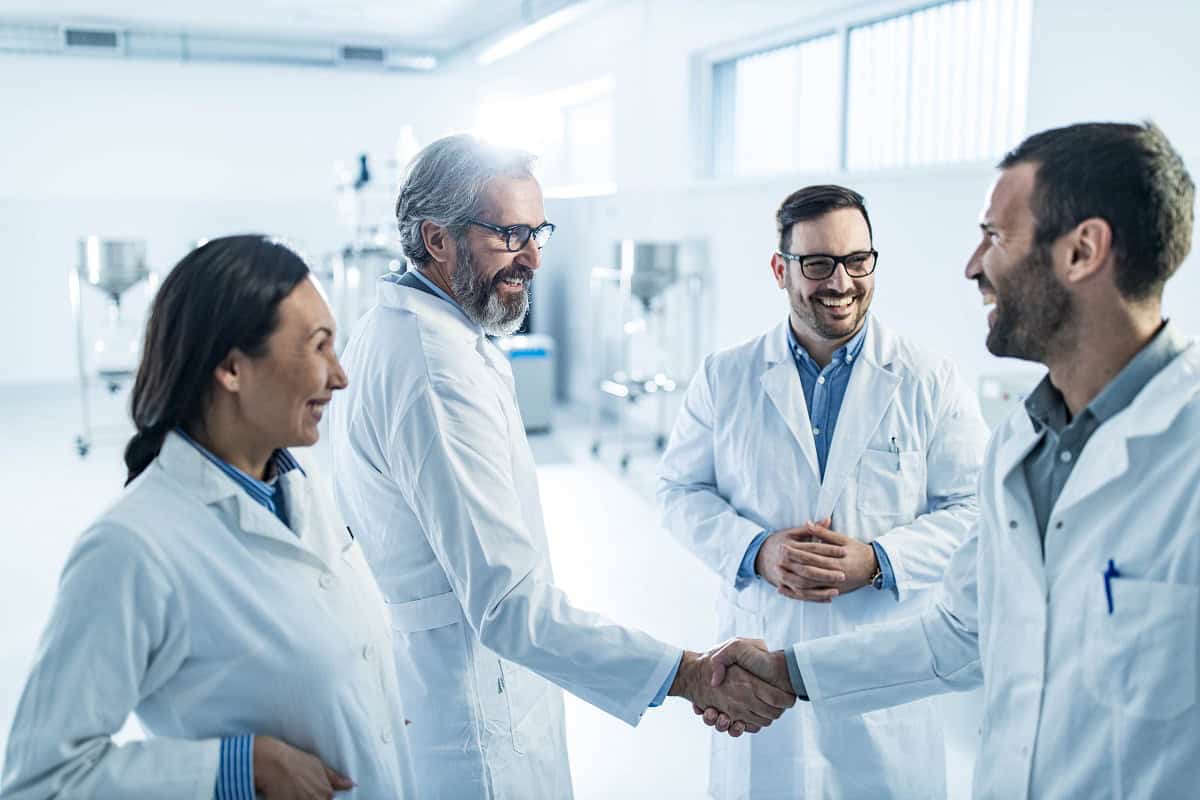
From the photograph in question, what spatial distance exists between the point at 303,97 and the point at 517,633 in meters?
7.41

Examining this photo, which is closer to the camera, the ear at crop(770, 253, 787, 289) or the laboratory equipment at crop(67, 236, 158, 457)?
the ear at crop(770, 253, 787, 289)

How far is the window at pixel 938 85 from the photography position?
3.22 metres

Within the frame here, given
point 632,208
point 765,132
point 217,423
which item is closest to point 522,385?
point 632,208

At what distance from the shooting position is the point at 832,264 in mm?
1605

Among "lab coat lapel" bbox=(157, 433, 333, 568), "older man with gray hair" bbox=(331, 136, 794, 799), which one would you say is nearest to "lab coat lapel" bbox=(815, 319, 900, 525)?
"older man with gray hair" bbox=(331, 136, 794, 799)

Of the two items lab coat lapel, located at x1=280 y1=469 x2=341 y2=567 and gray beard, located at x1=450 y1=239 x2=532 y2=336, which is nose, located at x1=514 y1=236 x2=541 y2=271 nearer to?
gray beard, located at x1=450 y1=239 x2=532 y2=336

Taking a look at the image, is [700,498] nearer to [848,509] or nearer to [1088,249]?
[848,509]

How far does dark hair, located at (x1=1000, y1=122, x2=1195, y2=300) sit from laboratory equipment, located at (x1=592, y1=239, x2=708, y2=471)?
380cm

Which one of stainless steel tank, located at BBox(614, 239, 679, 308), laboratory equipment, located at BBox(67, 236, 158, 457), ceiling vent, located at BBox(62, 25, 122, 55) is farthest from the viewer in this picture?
ceiling vent, located at BBox(62, 25, 122, 55)

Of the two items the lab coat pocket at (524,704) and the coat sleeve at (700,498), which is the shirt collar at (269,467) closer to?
the lab coat pocket at (524,704)

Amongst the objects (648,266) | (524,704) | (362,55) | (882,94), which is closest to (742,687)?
(524,704)

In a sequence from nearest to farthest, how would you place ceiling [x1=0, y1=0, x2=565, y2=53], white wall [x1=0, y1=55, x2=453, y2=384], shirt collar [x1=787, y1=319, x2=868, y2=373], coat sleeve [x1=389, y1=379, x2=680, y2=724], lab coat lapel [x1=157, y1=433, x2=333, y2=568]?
lab coat lapel [x1=157, y1=433, x2=333, y2=568], coat sleeve [x1=389, y1=379, x2=680, y2=724], shirt collar [x1=787, y1=319, x2=868, y2=373], ceiling [x1=0, y1=0, x2=565, y2=53], white wall [x1=0, y1=55, x2=453, y2=384]

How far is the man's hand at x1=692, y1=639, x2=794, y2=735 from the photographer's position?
4.81 ft

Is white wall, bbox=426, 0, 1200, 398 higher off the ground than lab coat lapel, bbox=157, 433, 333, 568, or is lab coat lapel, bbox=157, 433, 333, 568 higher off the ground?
white wall, bbox=426, 0, 1200, 398
